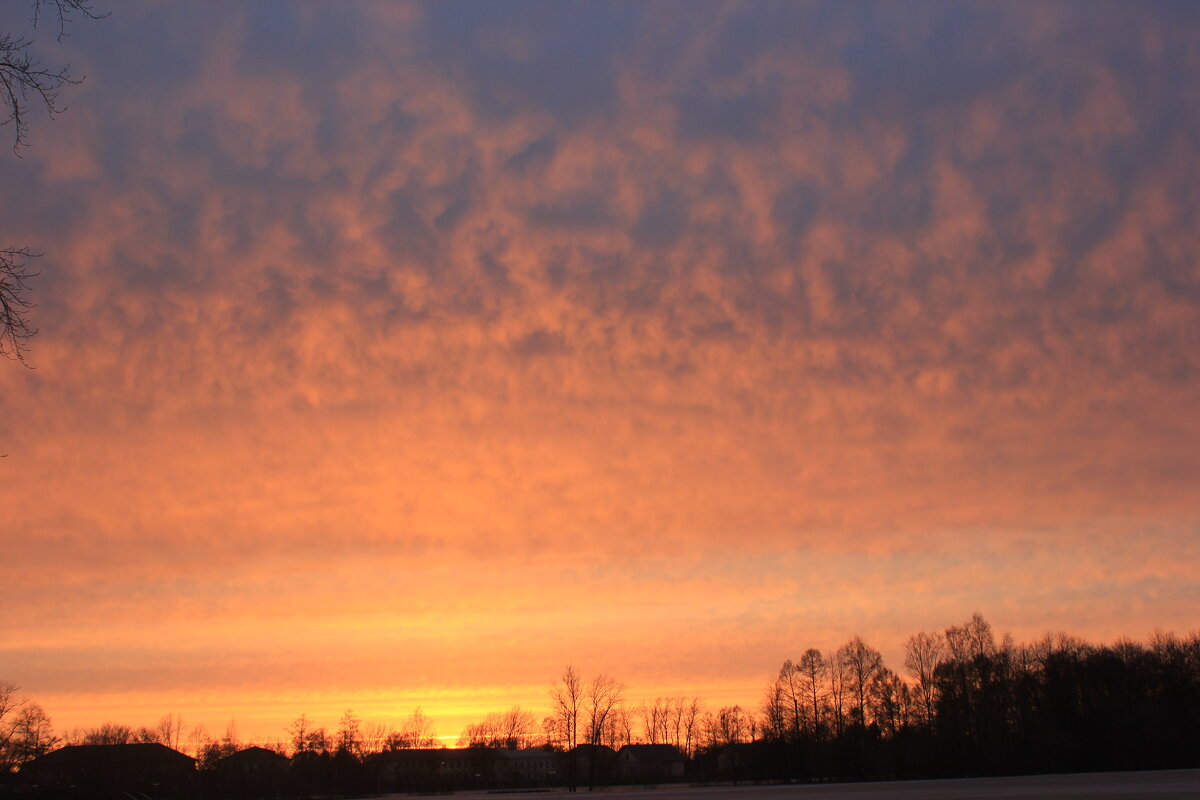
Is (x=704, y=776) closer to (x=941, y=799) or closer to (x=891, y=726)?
(x=891, y=726)

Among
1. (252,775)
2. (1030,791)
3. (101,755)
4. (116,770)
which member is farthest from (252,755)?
(1030,791)

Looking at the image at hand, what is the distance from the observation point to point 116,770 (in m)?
138

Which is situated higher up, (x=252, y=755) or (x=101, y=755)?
(x=101, y=755)

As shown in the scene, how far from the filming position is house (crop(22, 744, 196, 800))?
4919 inches

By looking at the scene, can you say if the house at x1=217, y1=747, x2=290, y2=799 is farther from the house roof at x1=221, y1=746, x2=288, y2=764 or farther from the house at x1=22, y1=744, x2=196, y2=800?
the house at x1=22, y1=744, x2=196, y2=800

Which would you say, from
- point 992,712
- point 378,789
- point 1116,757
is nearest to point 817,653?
point 992,712

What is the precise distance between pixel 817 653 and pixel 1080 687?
1335 inches

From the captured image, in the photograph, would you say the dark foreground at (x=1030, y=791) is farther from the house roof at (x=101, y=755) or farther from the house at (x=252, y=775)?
the house roof at (x=101, y=755)

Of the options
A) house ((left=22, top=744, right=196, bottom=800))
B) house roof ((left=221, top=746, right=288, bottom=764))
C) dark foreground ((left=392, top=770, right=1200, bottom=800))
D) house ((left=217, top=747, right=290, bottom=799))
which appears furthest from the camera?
house roof ((left=221, top=746, right=288, bottom=764))

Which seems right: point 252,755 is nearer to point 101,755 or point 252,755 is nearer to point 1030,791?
point 101,755

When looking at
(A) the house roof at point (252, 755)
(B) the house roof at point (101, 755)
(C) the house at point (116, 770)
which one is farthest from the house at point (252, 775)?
(B) the house roof at point (101, 755)

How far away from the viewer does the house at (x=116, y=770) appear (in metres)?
125

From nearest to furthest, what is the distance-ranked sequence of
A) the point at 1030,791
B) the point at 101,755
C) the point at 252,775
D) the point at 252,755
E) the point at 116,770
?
the point at 1030,791
the point at 116,770
the point at 101,755
the point at 252,775
the point at 252,755

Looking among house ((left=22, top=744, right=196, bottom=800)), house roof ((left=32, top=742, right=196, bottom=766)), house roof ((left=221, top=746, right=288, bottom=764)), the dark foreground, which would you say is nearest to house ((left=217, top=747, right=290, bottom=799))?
house roof ((left=221, top=746, right=288, bottom=764))
